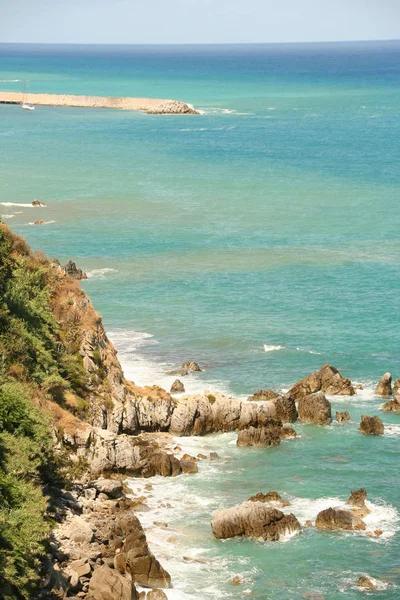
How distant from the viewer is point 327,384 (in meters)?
64.8

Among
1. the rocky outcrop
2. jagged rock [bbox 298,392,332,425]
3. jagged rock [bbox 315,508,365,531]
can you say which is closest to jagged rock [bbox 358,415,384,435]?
jagged rock [bbox 298,392,332,425]

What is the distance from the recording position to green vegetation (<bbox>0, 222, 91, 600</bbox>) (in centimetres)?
3847

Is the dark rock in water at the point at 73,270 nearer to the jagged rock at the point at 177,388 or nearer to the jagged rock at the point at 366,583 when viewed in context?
the jagged rock at the point at 177,388

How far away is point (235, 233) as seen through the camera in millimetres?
108438

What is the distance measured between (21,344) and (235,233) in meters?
58.0

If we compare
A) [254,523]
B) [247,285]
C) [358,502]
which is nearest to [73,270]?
[247,285]

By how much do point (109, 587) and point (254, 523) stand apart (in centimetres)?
942

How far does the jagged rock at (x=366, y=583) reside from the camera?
1705 inches

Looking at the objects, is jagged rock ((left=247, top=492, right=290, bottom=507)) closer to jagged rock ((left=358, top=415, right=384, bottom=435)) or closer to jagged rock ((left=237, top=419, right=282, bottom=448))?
jagged rock ((left=237, top=419, right=282, bottom=448))

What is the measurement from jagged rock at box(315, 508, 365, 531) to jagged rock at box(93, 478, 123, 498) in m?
8.67

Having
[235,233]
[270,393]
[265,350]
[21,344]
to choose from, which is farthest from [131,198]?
[21,344]

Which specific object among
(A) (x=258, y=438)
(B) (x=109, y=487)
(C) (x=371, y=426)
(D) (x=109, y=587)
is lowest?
(D) (x=109, y=587)

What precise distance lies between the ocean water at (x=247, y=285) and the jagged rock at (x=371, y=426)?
944mm

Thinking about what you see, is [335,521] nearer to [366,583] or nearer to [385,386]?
[366,583]
